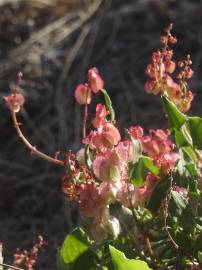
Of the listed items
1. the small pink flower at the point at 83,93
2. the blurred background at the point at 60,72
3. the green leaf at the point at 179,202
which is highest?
the blurred background at the point at 60,72

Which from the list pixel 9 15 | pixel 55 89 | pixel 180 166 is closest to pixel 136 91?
pixel 55 89

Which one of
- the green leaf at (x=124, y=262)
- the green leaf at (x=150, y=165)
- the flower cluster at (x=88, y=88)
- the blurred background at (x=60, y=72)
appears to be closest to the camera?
the green leaf at (x=124, y=262)

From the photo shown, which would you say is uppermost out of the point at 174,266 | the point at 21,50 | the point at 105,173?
the point at 21,50

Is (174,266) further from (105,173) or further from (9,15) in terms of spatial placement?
(9,15)

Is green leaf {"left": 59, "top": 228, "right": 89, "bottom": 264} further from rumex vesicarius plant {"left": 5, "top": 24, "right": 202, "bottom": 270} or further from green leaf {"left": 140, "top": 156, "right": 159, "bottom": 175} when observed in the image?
green leaf {"left": 140, "top": 156, "right": 159, "bottom": 175}

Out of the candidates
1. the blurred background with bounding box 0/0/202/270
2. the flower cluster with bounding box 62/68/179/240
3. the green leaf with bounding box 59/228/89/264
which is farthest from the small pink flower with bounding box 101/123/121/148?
the blurred background with bounding box 0/0/202/270

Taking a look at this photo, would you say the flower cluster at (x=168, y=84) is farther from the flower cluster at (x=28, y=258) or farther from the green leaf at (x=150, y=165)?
the flower cluster at (x=28, y=258)

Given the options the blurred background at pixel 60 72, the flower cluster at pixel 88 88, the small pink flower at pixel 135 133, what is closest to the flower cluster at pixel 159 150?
the small pink flower at pixel 135 133
